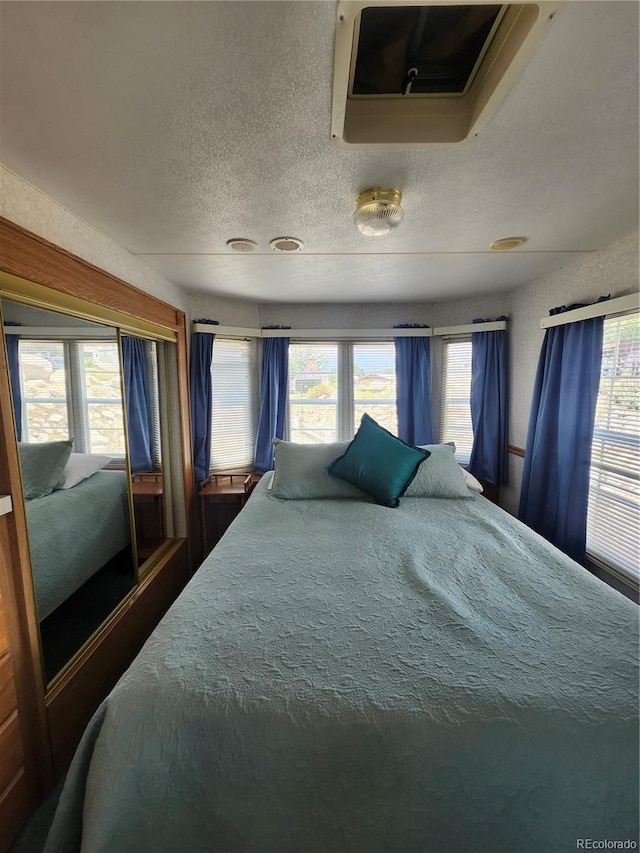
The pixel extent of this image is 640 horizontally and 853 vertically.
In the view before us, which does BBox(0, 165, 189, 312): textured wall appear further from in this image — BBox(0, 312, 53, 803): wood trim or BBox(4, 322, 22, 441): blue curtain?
BBox(0, 312, 53, 803): wood trim

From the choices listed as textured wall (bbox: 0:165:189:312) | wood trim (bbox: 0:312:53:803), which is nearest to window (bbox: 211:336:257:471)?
textured wall (bbox: 0:165:189:312)

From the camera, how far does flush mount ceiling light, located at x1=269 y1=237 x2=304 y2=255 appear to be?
1.69 meters

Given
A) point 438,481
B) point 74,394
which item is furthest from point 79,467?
point 438,481

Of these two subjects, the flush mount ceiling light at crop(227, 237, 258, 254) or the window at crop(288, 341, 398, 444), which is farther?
the window at crop(288, 341, 398, 444)

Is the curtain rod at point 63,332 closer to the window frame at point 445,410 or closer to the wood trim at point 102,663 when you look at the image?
the wood trim at point 102,663

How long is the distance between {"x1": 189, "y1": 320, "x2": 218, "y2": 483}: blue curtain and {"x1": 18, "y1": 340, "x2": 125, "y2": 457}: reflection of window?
1.00 metres

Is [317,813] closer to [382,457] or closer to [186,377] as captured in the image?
[382,457]

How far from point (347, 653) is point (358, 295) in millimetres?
2580

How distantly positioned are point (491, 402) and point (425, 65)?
240 cm

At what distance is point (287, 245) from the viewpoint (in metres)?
1.76

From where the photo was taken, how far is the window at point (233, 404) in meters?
2.93

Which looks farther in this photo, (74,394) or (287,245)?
(287,245)

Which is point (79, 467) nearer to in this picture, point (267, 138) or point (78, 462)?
point (78, 462)

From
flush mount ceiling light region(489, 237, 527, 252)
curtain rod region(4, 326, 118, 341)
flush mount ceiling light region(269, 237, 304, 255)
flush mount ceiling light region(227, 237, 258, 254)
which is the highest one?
flush mount ceiling light region(489, 237, 527, 252)
